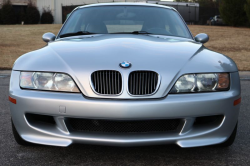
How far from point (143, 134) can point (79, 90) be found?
57cm

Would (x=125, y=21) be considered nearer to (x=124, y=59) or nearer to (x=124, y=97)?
(x=124, y=59)

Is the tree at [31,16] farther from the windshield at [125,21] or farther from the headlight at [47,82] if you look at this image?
the headlight at [47,82]

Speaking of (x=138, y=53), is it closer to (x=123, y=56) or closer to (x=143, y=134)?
(x=123, y=56)

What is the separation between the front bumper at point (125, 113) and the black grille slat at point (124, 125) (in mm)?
60

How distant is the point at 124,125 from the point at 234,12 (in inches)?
1064

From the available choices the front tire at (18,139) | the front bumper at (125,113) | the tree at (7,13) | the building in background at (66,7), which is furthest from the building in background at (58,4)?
the front bumper at (125,113)

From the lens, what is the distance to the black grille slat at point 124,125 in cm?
270

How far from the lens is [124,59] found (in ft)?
9.25

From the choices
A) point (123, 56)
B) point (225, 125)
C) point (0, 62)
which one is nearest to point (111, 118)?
point (123, 56)

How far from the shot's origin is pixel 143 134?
2.68 m

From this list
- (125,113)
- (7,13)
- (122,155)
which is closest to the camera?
(125,113)

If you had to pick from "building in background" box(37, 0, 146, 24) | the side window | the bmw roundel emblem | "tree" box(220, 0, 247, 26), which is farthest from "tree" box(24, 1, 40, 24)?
the bmw roundel emblem

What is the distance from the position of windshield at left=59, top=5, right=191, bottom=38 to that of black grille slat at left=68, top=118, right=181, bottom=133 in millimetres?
A: 1570

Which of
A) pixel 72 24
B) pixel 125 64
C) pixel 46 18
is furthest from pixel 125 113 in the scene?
pixel 46 18
